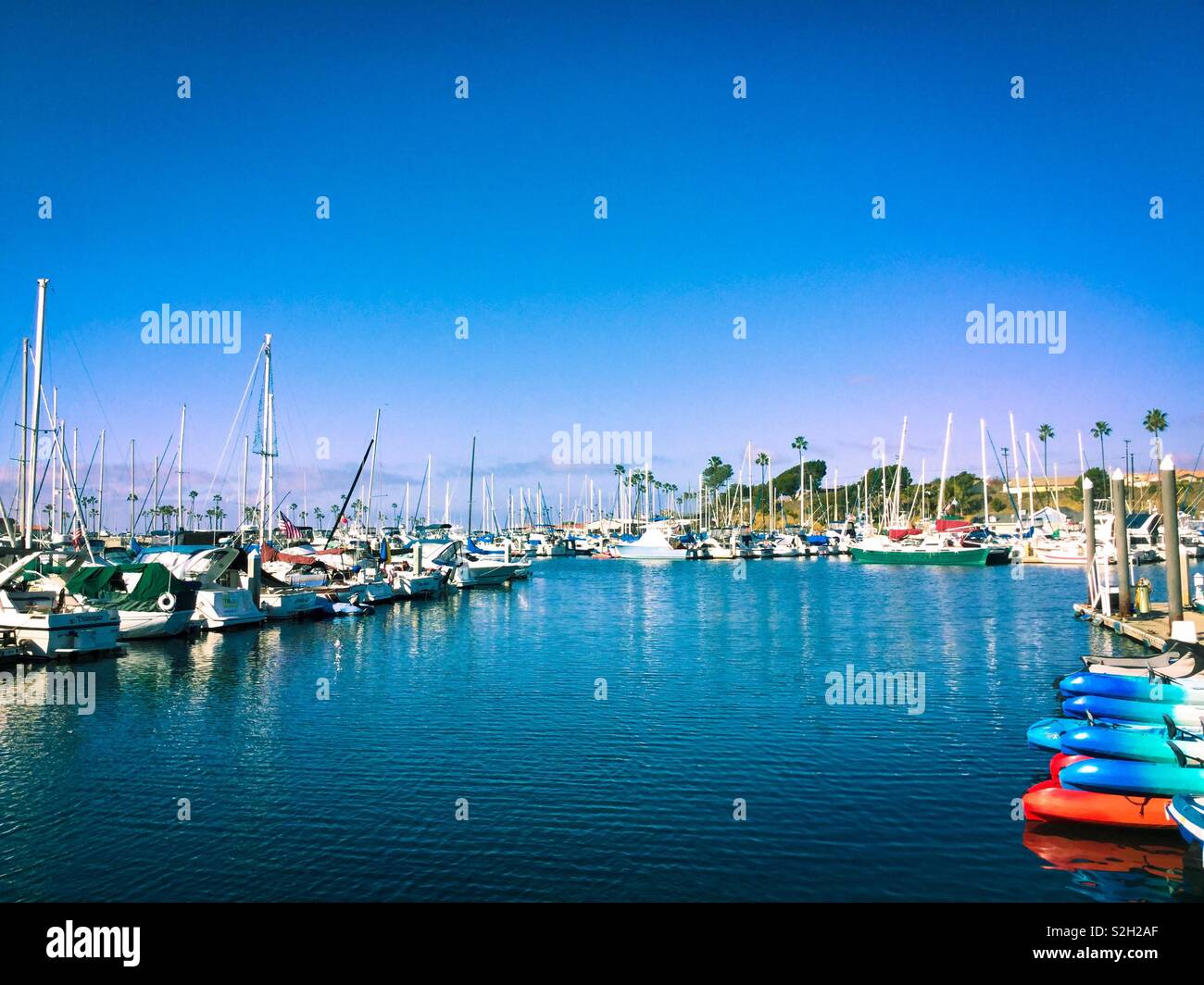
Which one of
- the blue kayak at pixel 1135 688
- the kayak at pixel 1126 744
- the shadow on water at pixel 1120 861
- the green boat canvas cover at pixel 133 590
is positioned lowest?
the shadow on water at pixel 1120 861

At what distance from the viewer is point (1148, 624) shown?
39.1 m

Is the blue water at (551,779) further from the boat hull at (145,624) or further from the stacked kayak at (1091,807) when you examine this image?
the boat hull at (145,624)

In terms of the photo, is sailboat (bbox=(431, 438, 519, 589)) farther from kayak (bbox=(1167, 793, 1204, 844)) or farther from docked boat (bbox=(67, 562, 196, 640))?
kayak (bbox=(1167, 793, 1204, 844))

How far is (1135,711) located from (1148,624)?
69.7 feet

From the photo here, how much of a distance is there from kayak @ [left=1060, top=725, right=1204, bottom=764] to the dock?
1344 cm

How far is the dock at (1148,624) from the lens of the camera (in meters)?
34.5

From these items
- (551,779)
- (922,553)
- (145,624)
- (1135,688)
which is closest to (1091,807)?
(1135,688)

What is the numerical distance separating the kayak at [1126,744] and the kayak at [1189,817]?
160 centimetres

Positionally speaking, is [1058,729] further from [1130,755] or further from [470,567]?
[470,567]

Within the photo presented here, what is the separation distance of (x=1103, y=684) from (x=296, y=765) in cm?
1999

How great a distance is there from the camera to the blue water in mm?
15727

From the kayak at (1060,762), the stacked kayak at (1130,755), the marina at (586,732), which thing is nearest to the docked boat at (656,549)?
the marina at (586,732)
